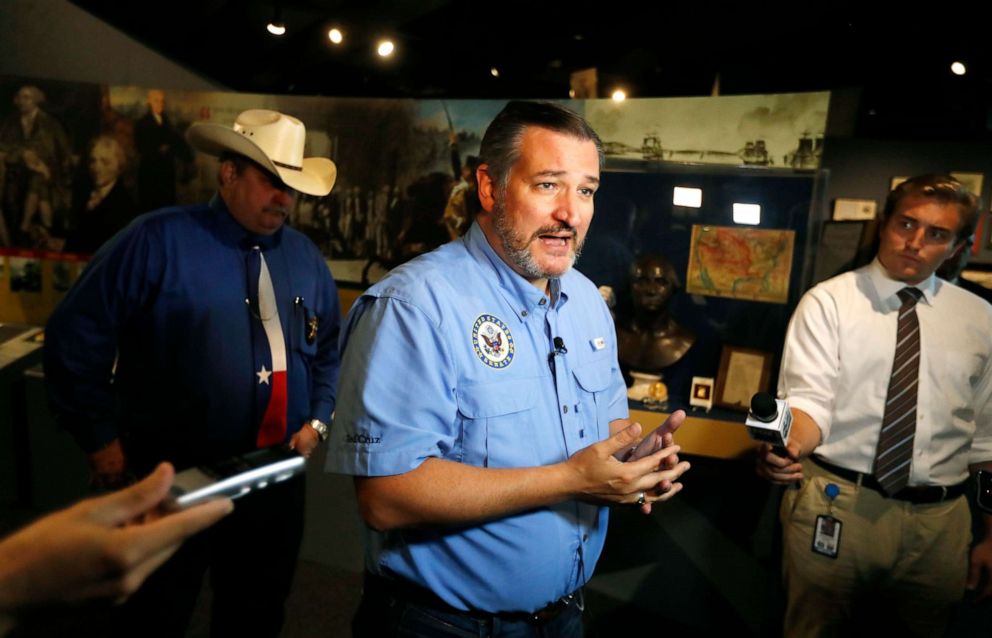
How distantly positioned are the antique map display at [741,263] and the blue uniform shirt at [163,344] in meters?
2.12

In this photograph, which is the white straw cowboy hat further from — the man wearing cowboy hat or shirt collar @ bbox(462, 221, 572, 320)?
shirt collar @ bbox(462, 221, 572, 320)

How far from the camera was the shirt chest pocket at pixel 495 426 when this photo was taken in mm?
1548

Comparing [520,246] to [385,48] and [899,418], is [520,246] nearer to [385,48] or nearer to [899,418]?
[899,418]

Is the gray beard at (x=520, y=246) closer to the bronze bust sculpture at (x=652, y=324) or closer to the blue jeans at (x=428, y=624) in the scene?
the blue jeans at (x=428, y=624)

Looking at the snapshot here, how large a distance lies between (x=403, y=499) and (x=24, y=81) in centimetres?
357

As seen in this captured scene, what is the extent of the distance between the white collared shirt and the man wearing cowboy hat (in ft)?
6.42

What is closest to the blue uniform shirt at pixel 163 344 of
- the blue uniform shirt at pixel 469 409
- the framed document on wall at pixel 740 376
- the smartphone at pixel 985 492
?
the blue uniform shirt at pixel 469 409

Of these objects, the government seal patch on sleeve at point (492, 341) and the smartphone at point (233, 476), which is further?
the government seal patch on sleeve at point (492, 341)

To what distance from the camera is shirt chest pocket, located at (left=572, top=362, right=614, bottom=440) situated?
1.79 metres

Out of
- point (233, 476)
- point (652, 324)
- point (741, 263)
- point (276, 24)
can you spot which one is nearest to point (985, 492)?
point (741, 263)

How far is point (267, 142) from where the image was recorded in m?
2.52

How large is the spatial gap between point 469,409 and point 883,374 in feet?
5.49

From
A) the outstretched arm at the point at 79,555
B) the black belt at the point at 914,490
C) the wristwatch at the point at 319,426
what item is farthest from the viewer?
the wristwatch at the point at 319,426

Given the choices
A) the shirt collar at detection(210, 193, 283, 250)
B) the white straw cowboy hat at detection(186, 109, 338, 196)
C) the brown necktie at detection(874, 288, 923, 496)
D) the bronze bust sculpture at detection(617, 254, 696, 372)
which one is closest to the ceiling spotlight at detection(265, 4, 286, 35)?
the white straw cowboy hat at detection(186, 109, 338, 196)
